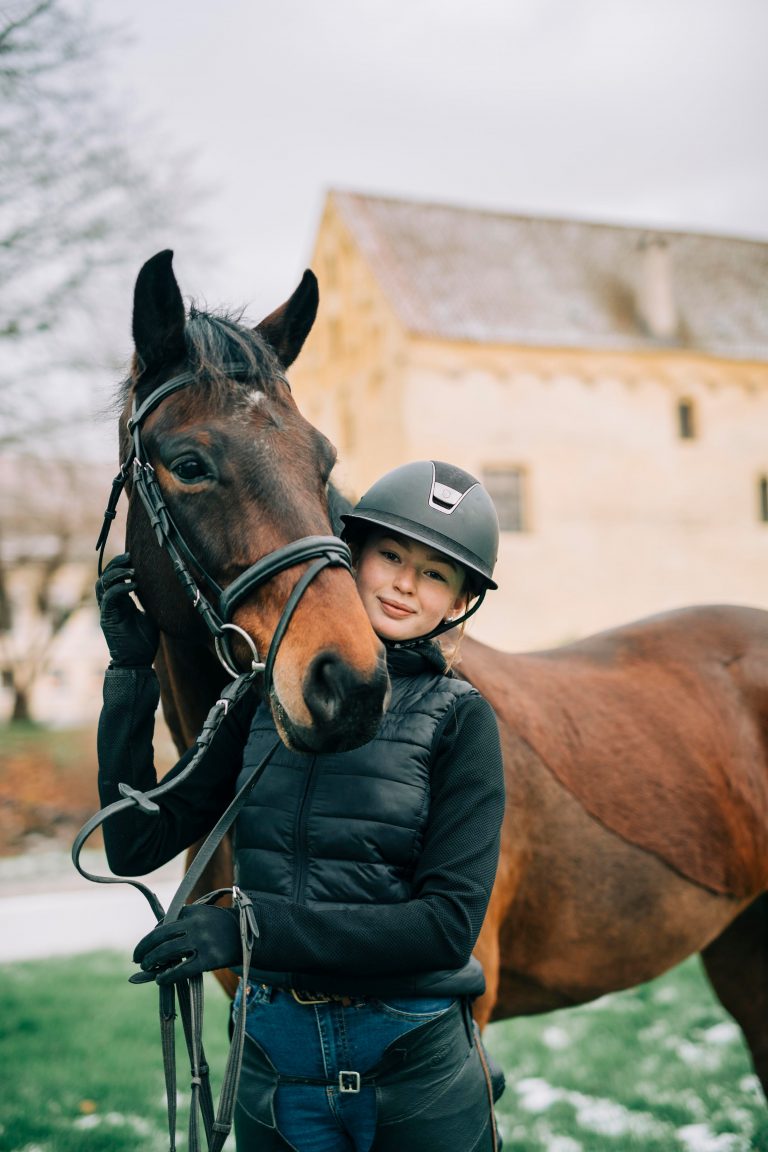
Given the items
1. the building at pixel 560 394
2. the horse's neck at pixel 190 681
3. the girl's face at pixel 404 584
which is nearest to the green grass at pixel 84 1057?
the horse's neck at pixel 190 681

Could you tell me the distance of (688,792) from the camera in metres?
3.13

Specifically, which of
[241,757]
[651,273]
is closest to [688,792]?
[241,757]

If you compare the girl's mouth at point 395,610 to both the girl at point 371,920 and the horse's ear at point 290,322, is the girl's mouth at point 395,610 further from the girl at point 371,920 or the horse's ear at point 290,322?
the horse's ear at point 290,322

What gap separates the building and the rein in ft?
55.0

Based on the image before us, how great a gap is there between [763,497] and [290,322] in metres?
22.2

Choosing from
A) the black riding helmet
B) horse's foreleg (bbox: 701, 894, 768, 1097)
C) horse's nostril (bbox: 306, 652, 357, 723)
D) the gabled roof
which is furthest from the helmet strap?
the gabled roof

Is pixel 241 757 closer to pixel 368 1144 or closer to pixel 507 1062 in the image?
pixel 368 1144

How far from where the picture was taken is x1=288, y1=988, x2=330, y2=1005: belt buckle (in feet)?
5.75

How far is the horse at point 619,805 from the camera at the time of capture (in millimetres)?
2705

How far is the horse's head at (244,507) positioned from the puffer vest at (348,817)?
143 millimetres

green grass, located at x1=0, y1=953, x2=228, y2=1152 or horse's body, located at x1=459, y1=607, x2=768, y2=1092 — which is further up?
horse's body, located at x1=459, y1=607, x2=768, y2=1092

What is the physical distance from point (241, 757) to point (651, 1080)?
131 inches

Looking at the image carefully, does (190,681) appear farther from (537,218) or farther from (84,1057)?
(537,218)

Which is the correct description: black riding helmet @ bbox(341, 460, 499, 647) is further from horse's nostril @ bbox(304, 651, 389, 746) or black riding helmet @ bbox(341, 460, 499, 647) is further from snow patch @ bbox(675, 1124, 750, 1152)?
snow patch @ bbox(675, 1124, 750, 1152)
